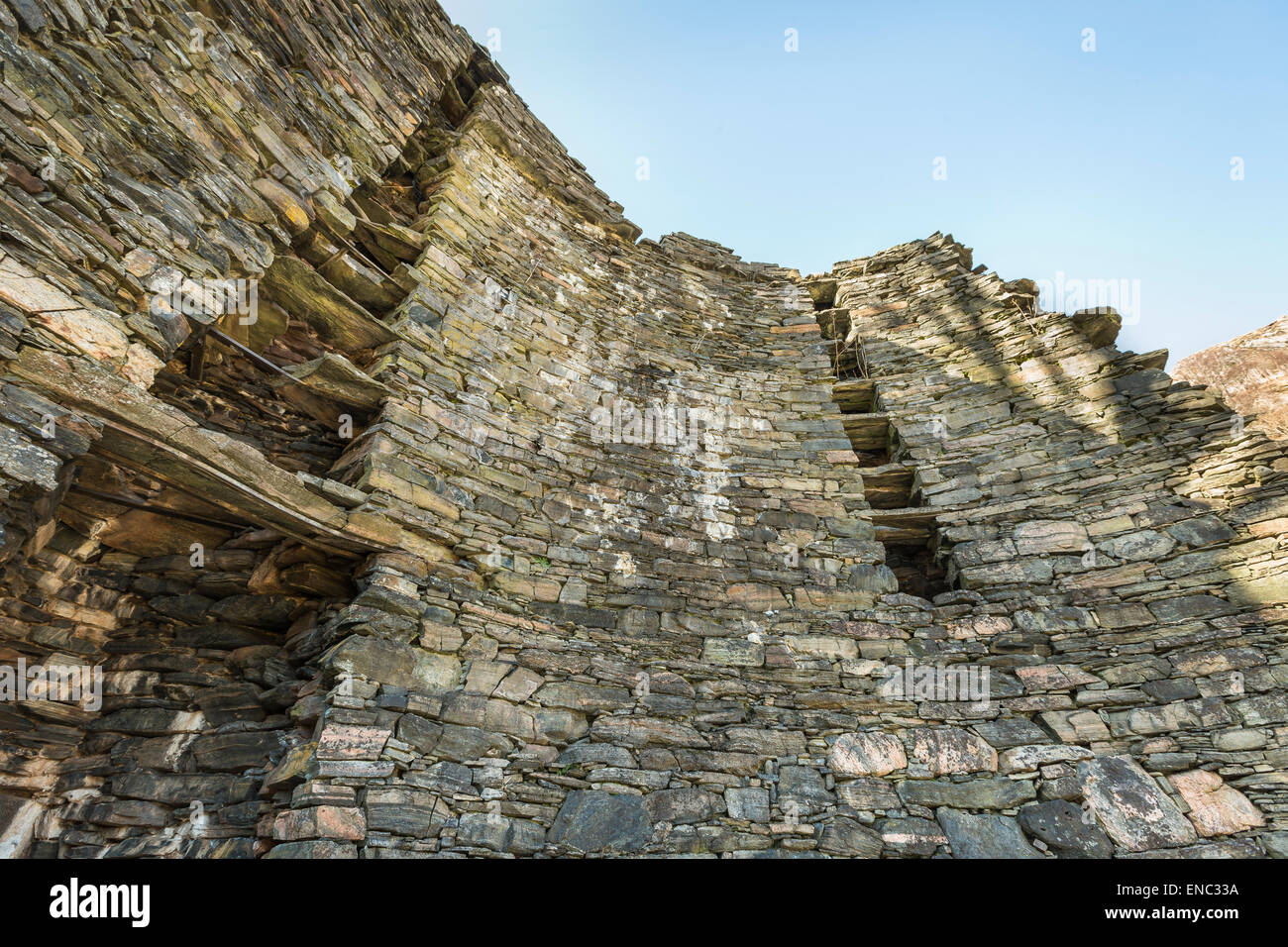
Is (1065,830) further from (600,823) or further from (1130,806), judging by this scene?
(600,823)

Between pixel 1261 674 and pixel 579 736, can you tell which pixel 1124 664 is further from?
pixel 579 736

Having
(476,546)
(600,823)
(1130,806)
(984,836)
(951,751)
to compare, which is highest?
(476,546)

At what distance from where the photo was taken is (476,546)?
5145 mm

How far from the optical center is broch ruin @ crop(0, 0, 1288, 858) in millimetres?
3729

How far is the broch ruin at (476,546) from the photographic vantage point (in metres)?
3.73

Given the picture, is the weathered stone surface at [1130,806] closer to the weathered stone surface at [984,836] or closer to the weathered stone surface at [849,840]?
the weathered stone surface at [984,836]

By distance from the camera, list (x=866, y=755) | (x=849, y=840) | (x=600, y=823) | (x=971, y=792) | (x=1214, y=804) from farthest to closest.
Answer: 1. (x=866, y=755)
2. (x=971, y=792)
3. (x=1214, y=804)
4. (x=849, y=840)
5. (x=600, y=823)

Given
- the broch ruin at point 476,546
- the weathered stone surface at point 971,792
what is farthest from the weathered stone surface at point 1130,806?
the weathered stone surface at point 971,792

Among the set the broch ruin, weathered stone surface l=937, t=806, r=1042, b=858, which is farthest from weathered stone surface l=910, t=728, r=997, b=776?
weathered stone surface l=937, t=806, r=1042, b=858

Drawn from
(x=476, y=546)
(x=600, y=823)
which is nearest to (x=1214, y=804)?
(x=600, y=823)

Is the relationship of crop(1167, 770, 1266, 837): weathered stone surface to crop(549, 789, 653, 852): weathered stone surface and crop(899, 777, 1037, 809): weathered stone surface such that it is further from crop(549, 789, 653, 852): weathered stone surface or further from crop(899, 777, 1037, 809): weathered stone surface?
crop(549, 789, 653, 852): weathered stone surface
